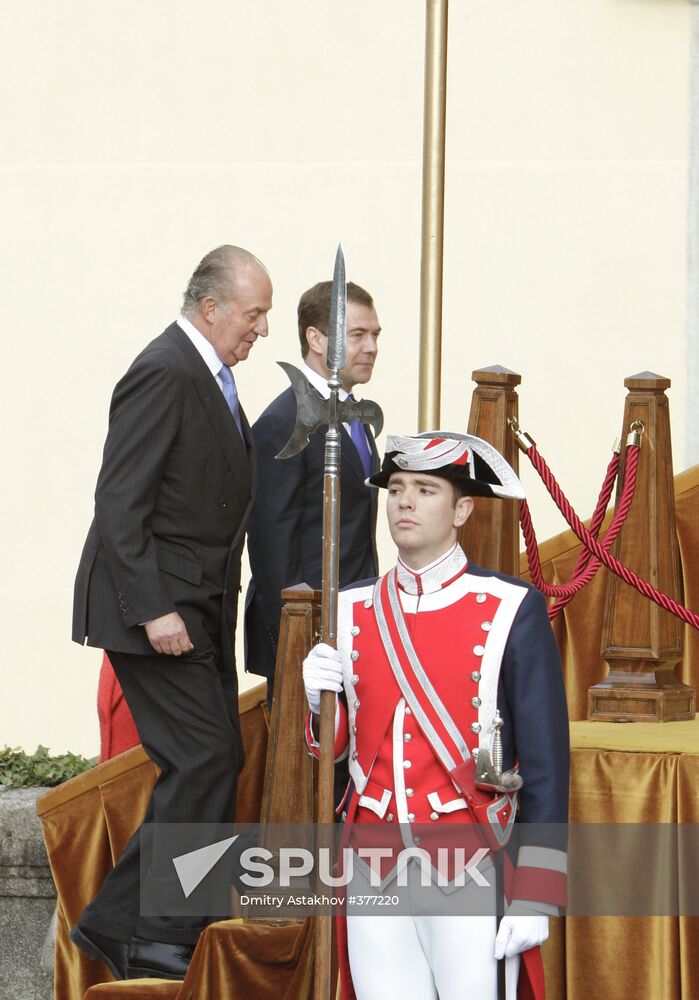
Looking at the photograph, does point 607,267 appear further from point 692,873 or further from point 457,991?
point 457,991

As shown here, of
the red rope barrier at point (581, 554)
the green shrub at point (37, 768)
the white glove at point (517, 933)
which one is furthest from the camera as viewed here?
the green shrub at point (37, 768)

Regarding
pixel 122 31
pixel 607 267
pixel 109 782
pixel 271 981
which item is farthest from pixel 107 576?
pixel 122 31

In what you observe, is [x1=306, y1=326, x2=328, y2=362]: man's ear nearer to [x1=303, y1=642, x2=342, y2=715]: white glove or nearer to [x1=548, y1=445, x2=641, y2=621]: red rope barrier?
[x1=548, y1=445, x2=641, y2=621]: red rope barrier

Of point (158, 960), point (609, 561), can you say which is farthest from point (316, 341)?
point (158, 960)

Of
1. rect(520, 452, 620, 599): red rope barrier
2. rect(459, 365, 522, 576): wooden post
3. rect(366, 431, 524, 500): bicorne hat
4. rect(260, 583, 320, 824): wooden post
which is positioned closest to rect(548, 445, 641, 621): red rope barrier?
rect(520, 452, 620, 599): red rope barrier

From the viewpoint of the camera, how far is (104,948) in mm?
4195

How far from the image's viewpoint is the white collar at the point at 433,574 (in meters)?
3.27

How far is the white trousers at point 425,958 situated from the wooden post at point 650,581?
1713mm

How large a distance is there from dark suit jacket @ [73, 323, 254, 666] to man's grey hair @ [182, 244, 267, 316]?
116 mm

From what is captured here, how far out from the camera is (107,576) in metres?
4.11

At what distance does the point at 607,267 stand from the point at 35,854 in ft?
10.3

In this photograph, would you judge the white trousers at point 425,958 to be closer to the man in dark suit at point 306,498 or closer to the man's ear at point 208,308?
the man in dark suit at point 306,498

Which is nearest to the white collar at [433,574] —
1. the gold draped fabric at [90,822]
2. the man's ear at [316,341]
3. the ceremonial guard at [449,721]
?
the ceremonial guard at [449,721]

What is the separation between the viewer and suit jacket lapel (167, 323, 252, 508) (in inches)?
163
